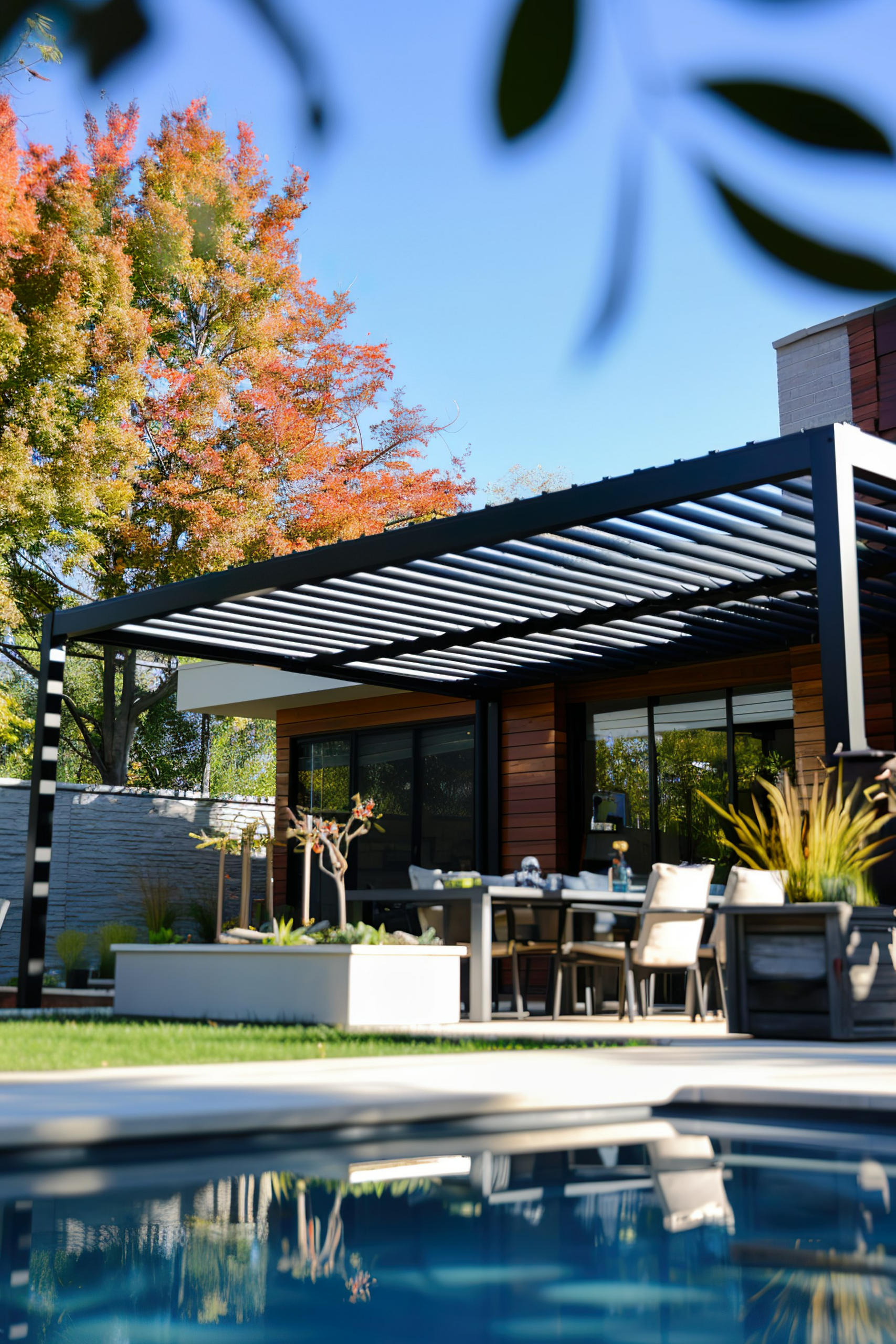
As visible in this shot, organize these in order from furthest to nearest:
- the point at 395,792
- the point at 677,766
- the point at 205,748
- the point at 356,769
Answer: the point at 205,748 < the point at 356,769 < the point at 395,792 < the point at 677,766

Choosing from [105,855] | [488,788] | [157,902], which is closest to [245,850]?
[157,902]

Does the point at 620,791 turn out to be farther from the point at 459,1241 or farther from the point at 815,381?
the point at 459,1241

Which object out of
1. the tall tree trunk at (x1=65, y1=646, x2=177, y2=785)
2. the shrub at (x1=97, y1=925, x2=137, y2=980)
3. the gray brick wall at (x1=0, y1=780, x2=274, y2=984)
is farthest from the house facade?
the tall tree trunk at (x1=65, y1=646, x2=177, y2=785)

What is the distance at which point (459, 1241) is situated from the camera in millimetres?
2643

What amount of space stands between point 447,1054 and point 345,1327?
3.44 meters

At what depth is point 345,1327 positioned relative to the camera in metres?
2.14

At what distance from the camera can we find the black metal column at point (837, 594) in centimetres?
577

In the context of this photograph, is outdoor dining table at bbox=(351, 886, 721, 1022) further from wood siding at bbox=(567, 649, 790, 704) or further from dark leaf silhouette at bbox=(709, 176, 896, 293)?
dark leaf silhouette at bbox=(709, 176, 896, 293)

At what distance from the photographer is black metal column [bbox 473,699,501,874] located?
1235cm

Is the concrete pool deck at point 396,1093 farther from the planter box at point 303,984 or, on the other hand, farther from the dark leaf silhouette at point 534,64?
the dark leaf silhouette at point 534,64

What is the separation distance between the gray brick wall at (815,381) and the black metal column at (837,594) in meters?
4.86

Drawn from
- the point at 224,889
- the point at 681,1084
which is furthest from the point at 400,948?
the point at 224,889

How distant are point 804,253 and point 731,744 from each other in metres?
10.7

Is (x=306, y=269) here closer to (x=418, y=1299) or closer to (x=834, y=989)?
(x=418, y=1299)
